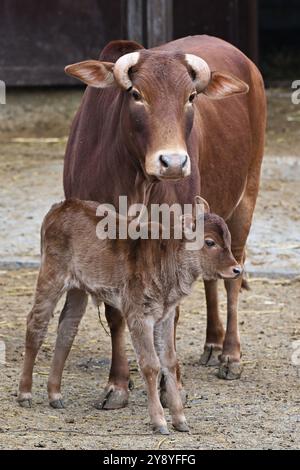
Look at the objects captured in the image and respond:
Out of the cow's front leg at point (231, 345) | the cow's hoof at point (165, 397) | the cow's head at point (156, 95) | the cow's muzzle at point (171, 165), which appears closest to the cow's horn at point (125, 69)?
the cow's head at point (156, 95)

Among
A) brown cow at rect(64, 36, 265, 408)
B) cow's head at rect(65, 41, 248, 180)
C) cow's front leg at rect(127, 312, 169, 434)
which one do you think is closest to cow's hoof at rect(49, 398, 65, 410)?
brown cow at rect(64, 36, 265, 408)

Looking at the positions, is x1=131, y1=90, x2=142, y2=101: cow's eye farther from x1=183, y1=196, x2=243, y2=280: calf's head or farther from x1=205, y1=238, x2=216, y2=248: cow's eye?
x1=205, y1=238, x2=216, y2=248: cow's eye

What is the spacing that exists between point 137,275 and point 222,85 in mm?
1123

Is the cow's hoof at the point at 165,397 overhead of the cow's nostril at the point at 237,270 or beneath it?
beneath

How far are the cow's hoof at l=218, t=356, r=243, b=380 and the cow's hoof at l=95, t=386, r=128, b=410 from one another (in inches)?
32.9

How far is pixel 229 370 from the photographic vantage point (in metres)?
6.70

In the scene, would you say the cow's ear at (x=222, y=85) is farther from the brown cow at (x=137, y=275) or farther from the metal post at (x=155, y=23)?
the metal post at (x=155, y=23)

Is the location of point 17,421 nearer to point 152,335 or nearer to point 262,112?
point 152,335

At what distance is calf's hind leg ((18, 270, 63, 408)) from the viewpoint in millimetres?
5703

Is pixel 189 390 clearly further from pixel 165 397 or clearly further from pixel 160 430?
pixel 160 430

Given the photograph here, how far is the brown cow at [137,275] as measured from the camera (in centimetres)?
539

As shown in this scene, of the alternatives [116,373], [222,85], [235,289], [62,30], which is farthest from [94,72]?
[62,30]

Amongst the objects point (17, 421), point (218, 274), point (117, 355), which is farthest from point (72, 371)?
point (218, 274)

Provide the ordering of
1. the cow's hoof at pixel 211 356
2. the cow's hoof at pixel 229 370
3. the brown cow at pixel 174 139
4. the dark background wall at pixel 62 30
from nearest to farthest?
the brown cow at pixel 174 139 → the cow's hoof at pixel 229 370 → the cow's hoof at pixel 211 356 → the dark background wall at pixel 62 30
